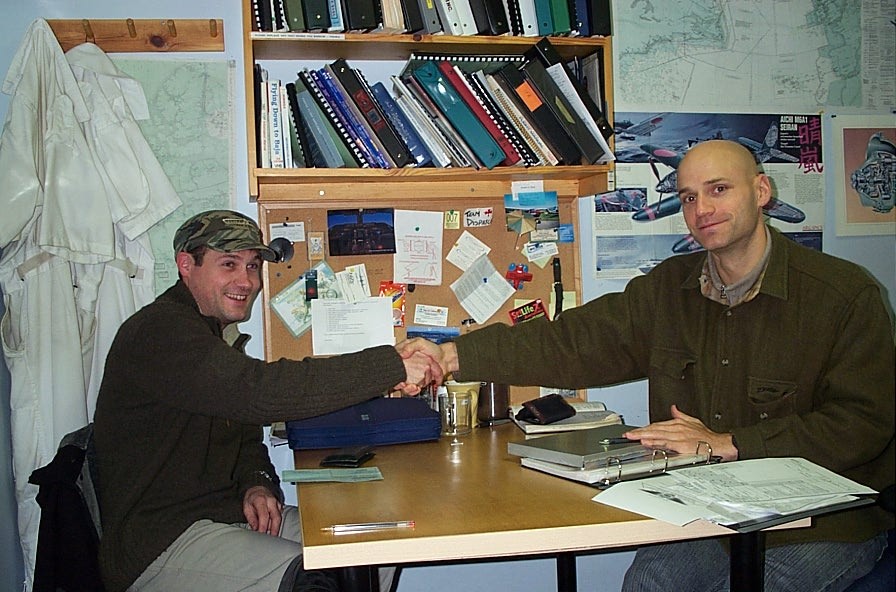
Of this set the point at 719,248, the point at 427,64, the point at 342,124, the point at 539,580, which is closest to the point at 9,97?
the point at 342,124

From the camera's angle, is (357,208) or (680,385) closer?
(680,385)

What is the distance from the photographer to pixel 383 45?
2.67 meters

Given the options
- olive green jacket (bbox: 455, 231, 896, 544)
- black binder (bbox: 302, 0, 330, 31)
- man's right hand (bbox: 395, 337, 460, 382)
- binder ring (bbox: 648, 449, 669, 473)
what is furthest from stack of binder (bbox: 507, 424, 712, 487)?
black binder (bbox: 302, 0, 330, 31)

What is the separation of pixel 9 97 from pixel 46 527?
1457 mm

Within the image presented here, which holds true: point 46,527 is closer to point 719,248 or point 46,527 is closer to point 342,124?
point 342,124

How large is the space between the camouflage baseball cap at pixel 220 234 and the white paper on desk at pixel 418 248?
66 cm

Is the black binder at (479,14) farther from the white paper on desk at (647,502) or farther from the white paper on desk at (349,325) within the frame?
the white paper on desk at (647,502)

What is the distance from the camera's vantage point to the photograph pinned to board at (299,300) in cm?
286

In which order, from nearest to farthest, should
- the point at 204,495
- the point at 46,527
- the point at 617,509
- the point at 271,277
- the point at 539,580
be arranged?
the point at 617,509
the point at 46,527
the point at 204,495
the point at 271,277
the point at 539,580

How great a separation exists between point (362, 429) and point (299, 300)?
28.3 inches

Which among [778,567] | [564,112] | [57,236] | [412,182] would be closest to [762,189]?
[564,112]

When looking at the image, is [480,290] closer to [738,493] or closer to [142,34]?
[142,34]

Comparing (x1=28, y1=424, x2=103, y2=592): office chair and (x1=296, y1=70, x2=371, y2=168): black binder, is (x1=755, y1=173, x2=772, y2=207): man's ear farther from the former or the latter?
(x1=28, y1=424, x2=103, y2=592): office chair

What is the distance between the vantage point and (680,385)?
7.32 ft
